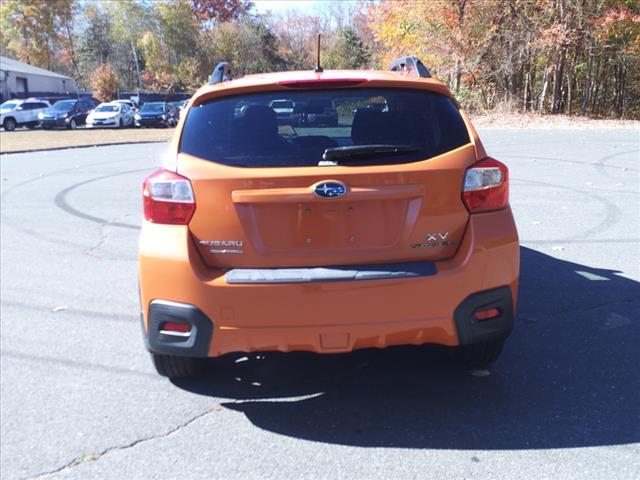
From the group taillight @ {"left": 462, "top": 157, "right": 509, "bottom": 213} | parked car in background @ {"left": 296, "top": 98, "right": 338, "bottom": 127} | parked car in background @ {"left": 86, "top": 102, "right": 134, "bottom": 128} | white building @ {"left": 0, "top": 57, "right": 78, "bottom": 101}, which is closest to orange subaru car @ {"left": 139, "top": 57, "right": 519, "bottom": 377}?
taillight @ {"left": 462, "top": 157, "right": 509, "bottom": 213}

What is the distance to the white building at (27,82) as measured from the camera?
174 feet

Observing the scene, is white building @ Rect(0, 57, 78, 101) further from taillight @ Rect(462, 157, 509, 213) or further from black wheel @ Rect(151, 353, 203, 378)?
taillight @ Rect(462, 157, 509, 213)

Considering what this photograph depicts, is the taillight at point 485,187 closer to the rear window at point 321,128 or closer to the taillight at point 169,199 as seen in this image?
the rear window at point 321,128

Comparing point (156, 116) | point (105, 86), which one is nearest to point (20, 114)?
point (156, 116)

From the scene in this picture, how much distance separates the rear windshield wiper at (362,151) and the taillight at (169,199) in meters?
0.72

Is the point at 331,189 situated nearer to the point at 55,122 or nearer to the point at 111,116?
the point at 111,116

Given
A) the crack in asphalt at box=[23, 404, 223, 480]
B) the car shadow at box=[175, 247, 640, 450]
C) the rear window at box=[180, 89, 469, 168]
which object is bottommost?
the crack in asphalt at box=[23, 404, 223, 480]

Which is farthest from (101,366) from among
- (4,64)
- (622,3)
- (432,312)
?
(4,64)

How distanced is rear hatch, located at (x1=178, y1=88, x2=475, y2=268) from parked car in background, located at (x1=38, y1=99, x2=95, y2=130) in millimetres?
35495

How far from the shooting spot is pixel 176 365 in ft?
12.1

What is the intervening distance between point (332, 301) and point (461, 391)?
3.71ft

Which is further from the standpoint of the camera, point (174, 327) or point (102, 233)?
point (102, 233)

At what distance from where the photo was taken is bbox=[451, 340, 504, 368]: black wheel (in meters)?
3.69

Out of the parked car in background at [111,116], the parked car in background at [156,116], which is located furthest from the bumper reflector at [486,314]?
the parked car in background at [111,116]
